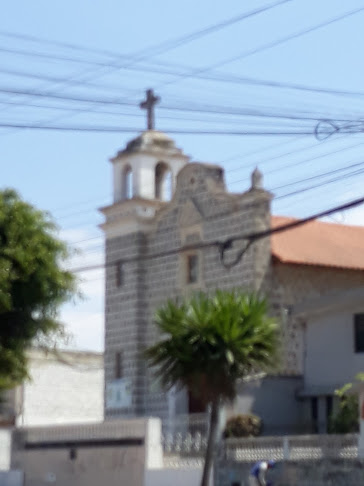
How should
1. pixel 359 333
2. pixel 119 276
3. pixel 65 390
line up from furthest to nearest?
pixel 65 390 → pixel 119 276 → pixel 359 333

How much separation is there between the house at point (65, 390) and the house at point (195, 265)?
9778 mm

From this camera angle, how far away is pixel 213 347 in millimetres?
29672

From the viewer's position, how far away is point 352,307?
38594 mm

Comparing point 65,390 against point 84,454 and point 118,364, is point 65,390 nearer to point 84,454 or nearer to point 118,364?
point 118,364

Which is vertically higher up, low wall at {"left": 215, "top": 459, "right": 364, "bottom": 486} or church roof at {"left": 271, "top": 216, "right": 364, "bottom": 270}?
church roof at {"left": 271, "top": 216, "right": 364, "bottom": 270}

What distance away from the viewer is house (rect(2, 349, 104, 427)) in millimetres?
59719

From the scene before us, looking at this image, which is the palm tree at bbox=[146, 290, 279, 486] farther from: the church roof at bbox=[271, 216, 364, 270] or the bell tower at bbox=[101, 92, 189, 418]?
the bell tower at bbox=[101, 92, 189, 418]

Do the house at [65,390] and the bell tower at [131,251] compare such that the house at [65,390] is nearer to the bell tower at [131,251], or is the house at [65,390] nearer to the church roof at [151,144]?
the bell tower at [131,251]

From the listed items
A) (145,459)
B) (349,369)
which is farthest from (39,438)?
(349,369)

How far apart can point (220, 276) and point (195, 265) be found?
71.6 inches

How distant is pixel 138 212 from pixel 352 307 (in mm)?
13734

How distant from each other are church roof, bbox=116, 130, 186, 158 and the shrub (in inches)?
619

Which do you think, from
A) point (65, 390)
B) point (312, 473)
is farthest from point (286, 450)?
point (65, 390)

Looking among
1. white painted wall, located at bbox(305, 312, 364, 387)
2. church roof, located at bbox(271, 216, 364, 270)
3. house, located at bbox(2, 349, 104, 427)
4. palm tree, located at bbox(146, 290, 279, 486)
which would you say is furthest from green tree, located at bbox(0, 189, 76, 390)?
house, located at bbox(2, 349, 104, 427)
